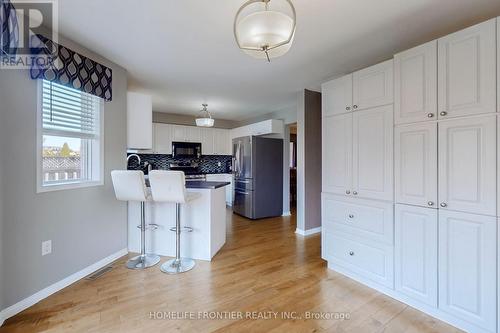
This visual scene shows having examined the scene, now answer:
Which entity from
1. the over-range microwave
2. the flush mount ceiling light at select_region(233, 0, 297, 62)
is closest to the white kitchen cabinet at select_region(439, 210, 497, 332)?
the flush mount ceiling light at select_region(233, 0, 297, 62)

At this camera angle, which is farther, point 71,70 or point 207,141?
point 207,141

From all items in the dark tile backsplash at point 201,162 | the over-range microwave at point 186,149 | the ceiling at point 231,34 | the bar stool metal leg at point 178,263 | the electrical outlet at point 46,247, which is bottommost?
the bar stool metal leg at point 178,263

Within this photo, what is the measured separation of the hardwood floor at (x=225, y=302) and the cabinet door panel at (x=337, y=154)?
3.22 feet

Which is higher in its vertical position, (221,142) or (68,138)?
(221,142)

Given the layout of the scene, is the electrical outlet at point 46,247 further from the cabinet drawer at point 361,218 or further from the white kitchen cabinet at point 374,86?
the white kitchen cabinet at point 374,86

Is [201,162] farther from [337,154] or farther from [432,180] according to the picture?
[432,180]

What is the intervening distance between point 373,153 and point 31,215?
10.2ft

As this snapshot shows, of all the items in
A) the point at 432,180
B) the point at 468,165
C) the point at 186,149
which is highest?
the point at 186,149

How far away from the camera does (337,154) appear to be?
2.65m

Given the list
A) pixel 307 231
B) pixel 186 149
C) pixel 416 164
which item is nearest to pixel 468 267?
pixel 416 164

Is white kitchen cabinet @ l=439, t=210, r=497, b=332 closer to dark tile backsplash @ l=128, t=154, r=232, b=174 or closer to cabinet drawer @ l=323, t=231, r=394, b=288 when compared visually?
cabinet drawer @ l=323, t=231, r=394, b=288

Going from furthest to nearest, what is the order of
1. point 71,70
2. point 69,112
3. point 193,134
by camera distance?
point 193,134 < point 69,112 < point 71,70

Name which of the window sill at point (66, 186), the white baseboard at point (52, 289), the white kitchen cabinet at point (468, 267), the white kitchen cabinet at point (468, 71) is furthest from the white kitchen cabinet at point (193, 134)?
the white kitchen cabinet at point (468, 267)

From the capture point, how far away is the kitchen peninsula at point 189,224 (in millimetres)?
2912
